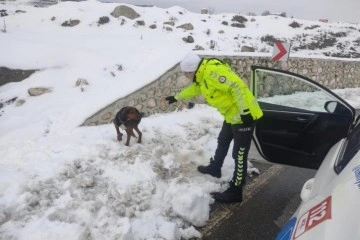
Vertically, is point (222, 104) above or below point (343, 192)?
below

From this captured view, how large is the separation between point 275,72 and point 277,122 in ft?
2.08

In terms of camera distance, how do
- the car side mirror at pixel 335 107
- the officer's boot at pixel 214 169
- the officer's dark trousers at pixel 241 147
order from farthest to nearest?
1. the officer's boot at pixel 214 169
2. the car side mirror at pixel 335 107
3. the officer's dark trousers at pixel 241 147

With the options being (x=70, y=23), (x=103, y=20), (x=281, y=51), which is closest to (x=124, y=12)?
(x=103, y=20)

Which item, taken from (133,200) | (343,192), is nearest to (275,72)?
(133,200)

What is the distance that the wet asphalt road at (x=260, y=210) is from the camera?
357cm

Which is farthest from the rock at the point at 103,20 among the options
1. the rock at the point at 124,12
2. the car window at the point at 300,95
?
the car window at the point at 300,95

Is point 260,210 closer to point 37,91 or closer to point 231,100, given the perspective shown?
point 231,100

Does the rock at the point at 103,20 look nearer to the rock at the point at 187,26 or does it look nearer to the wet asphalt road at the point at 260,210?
the rock at the point at 187,26

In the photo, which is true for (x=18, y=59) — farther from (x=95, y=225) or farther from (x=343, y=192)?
(x=343, y=192)

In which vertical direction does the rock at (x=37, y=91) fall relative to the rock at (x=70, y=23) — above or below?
below

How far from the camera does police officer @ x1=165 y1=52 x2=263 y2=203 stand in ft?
12.1

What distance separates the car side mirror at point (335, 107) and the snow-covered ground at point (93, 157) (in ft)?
5.17

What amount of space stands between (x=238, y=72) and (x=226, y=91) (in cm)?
536

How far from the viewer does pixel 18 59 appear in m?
10.4
